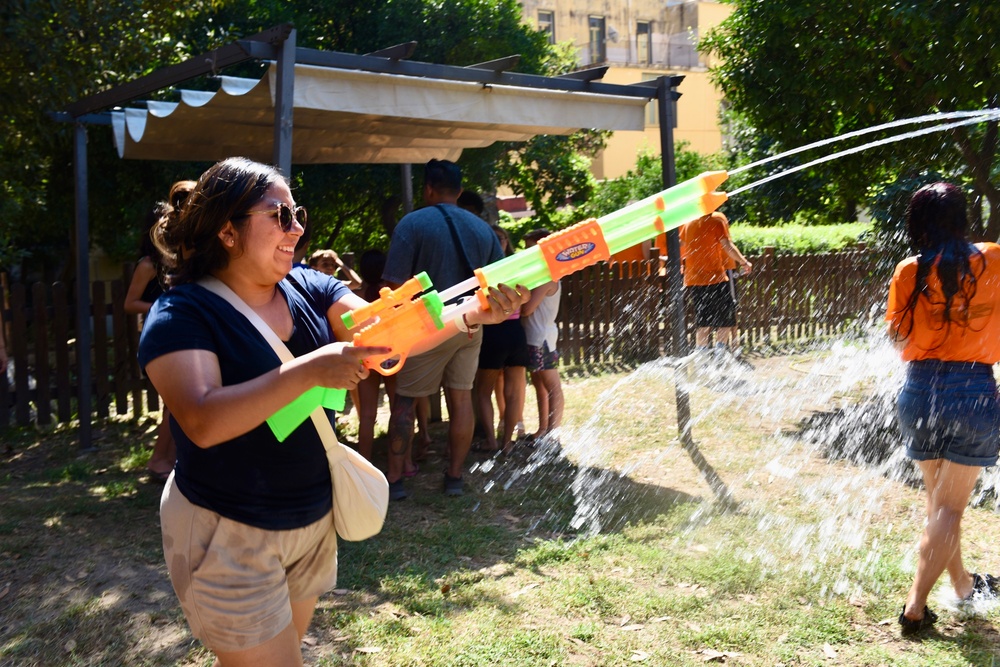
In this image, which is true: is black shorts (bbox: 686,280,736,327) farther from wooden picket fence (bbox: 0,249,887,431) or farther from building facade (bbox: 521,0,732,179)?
building facade (bbox: 521,0,732,179)

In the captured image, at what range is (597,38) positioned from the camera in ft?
121

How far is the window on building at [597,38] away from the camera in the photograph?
120 feet

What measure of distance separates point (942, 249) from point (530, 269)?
2.25m

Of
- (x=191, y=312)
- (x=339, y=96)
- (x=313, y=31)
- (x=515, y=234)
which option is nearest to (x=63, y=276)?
(x=313, y=31)

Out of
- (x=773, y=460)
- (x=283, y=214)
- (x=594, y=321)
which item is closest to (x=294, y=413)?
(x=283, y=214)

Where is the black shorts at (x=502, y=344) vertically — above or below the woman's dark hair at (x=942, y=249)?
below

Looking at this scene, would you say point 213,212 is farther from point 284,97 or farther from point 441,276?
point 441,276

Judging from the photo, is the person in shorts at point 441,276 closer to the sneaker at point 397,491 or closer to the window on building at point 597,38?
the sneaker at point 397,491

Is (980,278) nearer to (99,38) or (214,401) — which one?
(214,401)

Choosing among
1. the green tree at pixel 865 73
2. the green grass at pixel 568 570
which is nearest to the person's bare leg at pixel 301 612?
the green grass at pixel 568 570

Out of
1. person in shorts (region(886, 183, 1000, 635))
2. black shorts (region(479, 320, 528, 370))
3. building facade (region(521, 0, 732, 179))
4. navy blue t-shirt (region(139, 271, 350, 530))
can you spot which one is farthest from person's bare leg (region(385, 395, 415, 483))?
building facade (region(521, 0, 732, 179))

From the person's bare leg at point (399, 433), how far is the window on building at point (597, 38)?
108 ft

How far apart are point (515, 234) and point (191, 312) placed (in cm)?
1618

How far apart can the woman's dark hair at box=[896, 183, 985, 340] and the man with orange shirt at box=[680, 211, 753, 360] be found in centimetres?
368
